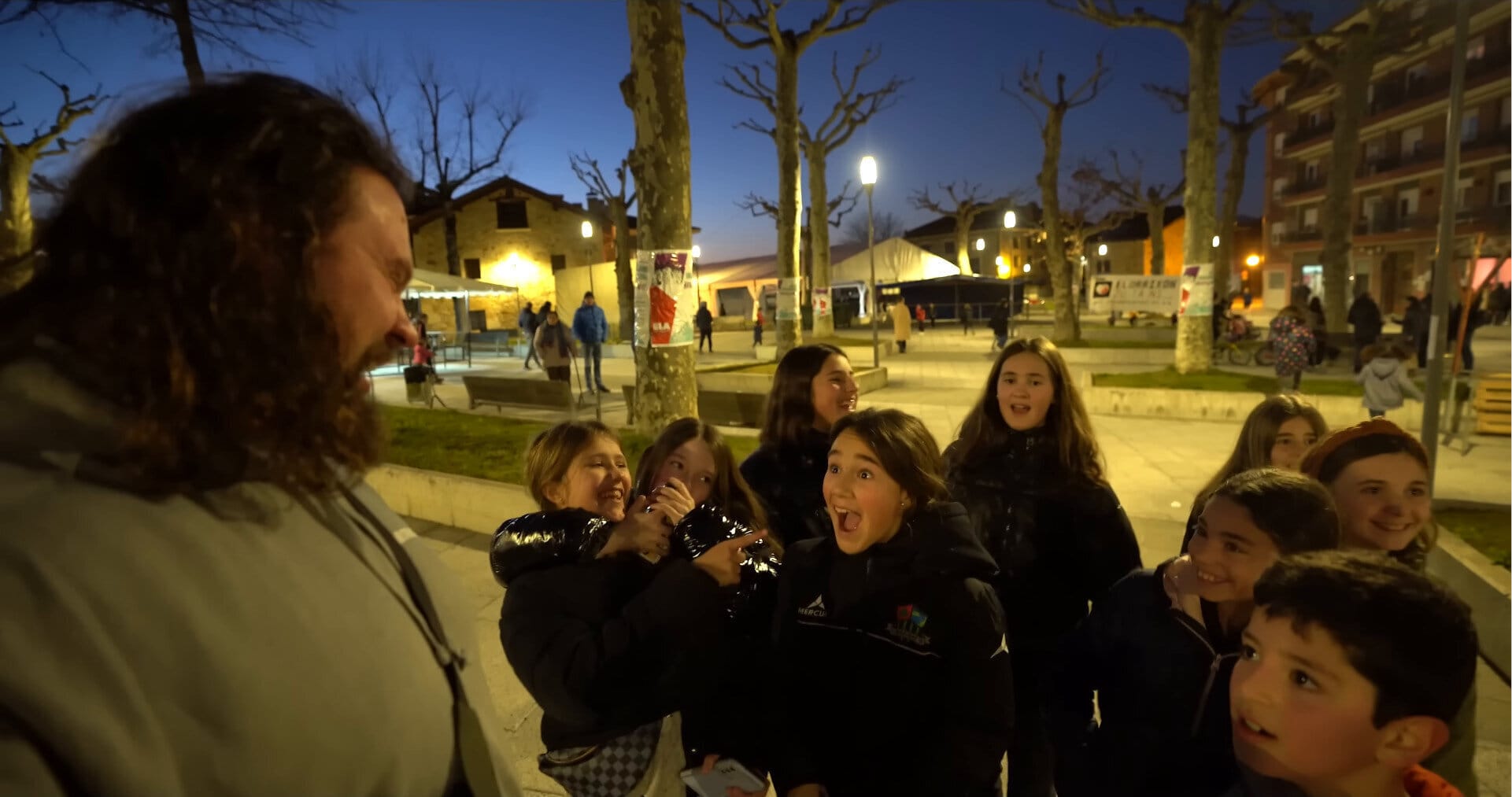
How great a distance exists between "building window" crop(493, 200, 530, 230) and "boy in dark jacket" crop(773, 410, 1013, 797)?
1514 inches

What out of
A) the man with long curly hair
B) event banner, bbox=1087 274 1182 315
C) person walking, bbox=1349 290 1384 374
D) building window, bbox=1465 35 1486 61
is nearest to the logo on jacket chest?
the man with long curly hair

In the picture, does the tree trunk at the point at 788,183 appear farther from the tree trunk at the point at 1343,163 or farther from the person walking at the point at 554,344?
the tree trunk at the point at 1343,163

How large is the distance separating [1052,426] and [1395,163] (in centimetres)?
4967

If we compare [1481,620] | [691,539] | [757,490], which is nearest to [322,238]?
[691,539]

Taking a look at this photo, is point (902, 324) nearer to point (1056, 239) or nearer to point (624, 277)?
point (1056, 239)

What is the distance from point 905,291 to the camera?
42312mm

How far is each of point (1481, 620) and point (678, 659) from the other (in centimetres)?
475

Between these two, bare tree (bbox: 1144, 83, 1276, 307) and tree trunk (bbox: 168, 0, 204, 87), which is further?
Result: bare tree (bbox: 1144, 83, 1276, 307)

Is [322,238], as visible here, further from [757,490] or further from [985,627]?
[757,490]

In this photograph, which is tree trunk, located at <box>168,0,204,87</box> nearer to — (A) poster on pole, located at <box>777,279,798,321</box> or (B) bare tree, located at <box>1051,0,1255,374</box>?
(A) poster on pole, located at <box>777,279,798,321</box>

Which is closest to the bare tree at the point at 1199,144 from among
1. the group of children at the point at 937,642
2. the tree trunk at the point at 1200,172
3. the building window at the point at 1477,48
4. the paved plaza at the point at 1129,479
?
the tree trunk at the point at 1200,172

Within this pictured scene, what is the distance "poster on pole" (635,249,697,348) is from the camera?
6598mm

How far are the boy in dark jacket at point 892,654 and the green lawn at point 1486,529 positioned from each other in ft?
15.4

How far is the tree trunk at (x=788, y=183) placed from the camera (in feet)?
49.2
